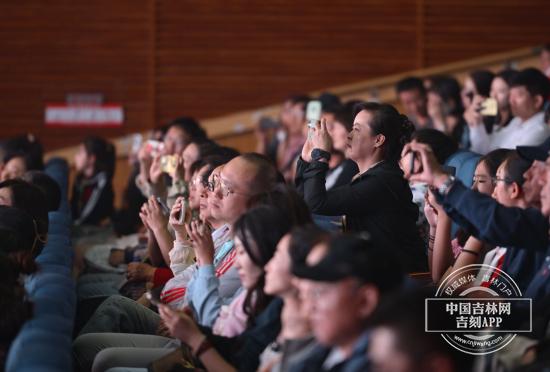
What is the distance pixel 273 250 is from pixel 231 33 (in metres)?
6.24

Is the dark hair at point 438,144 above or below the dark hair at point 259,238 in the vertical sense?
below

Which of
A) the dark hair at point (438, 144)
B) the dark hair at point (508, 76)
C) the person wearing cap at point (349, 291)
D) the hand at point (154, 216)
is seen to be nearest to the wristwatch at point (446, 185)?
the person wearing cap at point (349, 291)

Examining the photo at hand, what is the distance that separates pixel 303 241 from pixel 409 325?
66 centimetres

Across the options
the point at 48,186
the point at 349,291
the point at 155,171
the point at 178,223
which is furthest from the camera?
the point at 155,171

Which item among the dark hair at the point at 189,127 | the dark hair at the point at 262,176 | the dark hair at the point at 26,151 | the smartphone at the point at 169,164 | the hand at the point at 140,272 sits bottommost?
the dark hair at the point at 26,151

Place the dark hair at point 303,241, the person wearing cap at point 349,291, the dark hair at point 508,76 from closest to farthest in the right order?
the person wearing cap at point 349,291, the dark hair at point 303,241, the dark hair at point 508,76

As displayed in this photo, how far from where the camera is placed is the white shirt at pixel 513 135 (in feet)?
17.4

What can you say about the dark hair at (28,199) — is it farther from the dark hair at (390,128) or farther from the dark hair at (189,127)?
the dark hair at (189,127)

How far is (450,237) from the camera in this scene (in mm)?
3613

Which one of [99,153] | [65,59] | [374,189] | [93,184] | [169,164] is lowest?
[93,184]

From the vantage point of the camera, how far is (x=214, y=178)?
372 centimetres

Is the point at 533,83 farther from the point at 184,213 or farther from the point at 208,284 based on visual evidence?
the point at 208,284

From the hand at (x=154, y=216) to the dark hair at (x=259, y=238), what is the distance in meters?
1.17

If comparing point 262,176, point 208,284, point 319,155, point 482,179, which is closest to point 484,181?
point 482,179
